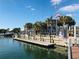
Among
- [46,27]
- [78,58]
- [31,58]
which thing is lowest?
[31,58]

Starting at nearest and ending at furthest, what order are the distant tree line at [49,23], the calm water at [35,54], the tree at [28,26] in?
the calm water at [35,54]
the distant tree line at [49,23]
the tree at [28,26]

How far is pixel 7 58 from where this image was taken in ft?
114

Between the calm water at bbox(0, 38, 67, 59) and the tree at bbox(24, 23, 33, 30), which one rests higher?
the tree at bbox(24, 23, 33, 30)

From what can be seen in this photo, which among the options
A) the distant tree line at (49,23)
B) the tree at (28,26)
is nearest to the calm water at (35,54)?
the distant tree line at (49,23)

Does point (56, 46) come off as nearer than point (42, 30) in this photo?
Yes

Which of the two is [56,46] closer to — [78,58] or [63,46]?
[63,46]

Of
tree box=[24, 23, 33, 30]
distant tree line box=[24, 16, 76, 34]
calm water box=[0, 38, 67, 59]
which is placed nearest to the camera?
calm water box=[0, 38, 67, 59]

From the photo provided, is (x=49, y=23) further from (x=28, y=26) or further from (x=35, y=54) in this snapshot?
(x=35, y=54)

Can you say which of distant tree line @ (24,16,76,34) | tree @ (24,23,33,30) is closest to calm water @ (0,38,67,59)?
distant tree line @ (24,16,76,34)

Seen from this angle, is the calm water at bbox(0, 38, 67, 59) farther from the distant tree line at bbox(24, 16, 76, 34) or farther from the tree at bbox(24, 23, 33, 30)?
the tree at bbox(24, 23, 33, 30)

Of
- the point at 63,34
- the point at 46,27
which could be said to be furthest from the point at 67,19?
the point at 63,34

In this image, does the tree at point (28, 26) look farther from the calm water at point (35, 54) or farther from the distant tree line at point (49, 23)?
the calm water at point (35, 54)

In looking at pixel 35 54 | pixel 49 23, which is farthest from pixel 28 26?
pixel 35 54

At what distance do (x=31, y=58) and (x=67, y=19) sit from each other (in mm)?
64372
